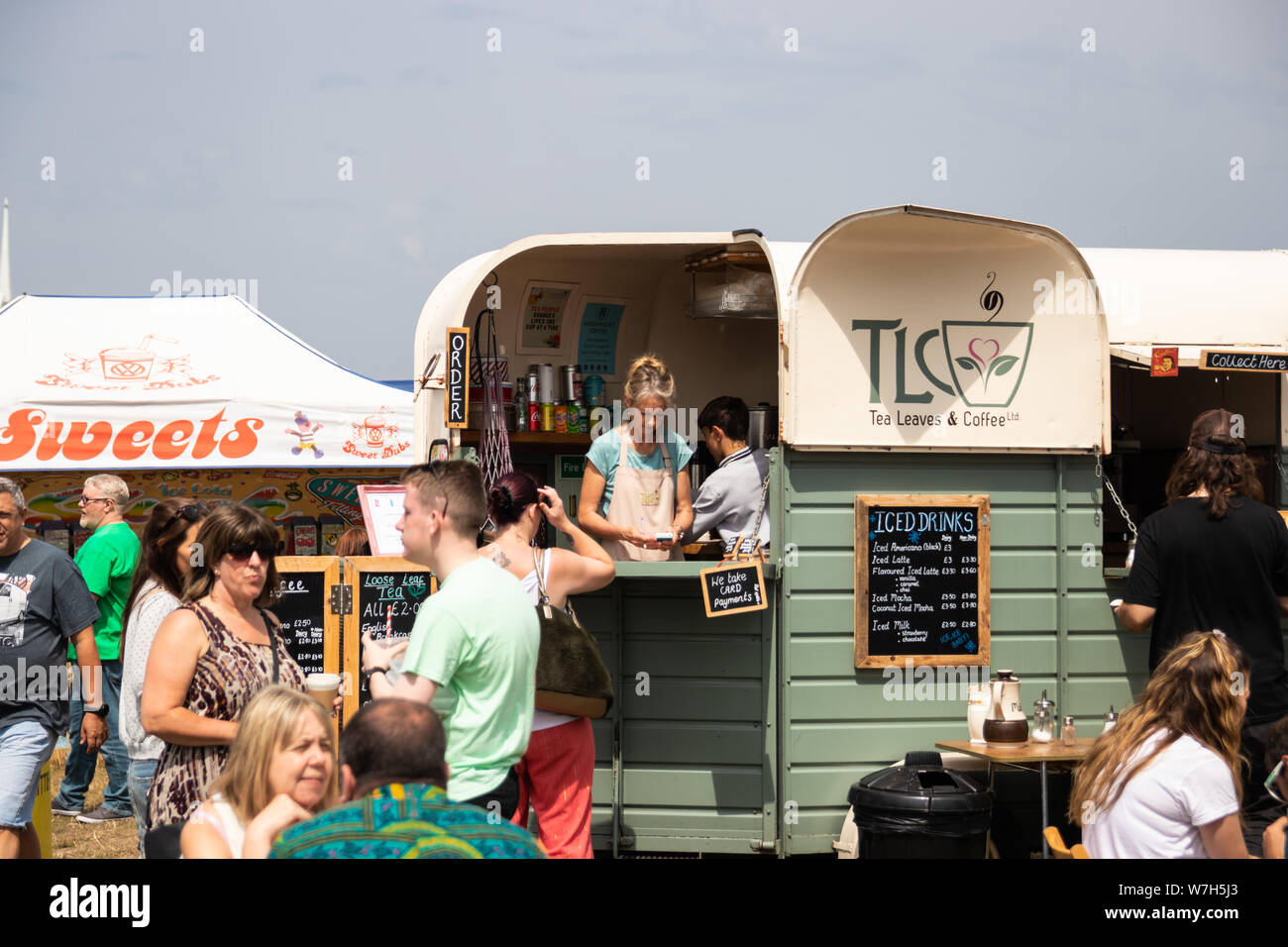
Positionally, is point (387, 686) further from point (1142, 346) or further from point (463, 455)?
point (1142, 346)

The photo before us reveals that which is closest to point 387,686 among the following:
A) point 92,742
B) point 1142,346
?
point 92,742

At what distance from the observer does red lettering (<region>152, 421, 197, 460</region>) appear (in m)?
9.84

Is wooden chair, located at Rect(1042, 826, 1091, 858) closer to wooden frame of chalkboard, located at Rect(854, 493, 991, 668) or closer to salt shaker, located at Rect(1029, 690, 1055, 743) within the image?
salt shaker, located at Rect(1029, 690, 1055, 743)

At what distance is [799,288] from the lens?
5.88 m

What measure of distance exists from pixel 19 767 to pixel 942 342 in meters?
4.23

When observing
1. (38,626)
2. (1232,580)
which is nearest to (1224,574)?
(1232,580)

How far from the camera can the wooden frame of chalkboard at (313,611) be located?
252 inches

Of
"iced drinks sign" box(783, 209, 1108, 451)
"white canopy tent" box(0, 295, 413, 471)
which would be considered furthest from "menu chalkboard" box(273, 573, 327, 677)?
"white canopy tent" box(0, 295, 413, 471)

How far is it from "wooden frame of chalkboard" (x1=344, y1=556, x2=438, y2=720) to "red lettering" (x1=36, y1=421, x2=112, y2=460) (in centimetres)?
429

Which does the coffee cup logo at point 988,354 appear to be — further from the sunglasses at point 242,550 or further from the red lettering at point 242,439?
the red lettering at point 242,439

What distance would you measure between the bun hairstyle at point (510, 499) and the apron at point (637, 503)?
1440 millimetres
